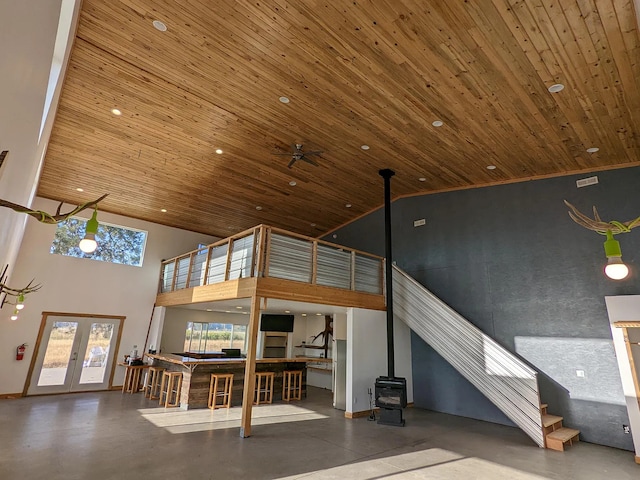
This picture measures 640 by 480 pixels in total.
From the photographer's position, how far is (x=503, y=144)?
6.48 metres

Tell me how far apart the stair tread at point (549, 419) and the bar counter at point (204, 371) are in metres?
5.75

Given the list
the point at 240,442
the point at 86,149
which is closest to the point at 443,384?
the point at 240,442

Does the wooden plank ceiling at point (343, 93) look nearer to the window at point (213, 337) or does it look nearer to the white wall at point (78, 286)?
the white wall at point (78, 286)

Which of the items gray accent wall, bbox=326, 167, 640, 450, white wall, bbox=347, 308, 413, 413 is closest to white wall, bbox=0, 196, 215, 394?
white wall, bbox=347, 308, 413, 413

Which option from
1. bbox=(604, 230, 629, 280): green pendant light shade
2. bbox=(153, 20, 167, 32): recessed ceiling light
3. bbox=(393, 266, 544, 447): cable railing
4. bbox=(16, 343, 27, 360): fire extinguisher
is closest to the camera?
bbox=(604, 230, 629, 280): green pendant light shade

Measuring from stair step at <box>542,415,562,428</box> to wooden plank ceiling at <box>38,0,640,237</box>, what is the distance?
479 centimetres

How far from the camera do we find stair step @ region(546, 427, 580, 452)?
570 centimetres

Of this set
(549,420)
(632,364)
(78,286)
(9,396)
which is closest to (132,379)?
(9,396)

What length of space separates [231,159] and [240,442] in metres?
5.62

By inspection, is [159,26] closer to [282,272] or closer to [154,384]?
[282,272]

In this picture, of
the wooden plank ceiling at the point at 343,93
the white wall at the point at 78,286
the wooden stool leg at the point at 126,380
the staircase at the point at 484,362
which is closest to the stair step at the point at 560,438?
the staircase at the point at 484,362

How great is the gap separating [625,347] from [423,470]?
399 cm

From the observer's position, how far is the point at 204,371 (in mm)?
8188

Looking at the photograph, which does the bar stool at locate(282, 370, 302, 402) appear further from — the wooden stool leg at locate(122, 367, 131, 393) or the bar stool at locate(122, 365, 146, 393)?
the wooden stool leg at locate(122, 367, 131, 393)
